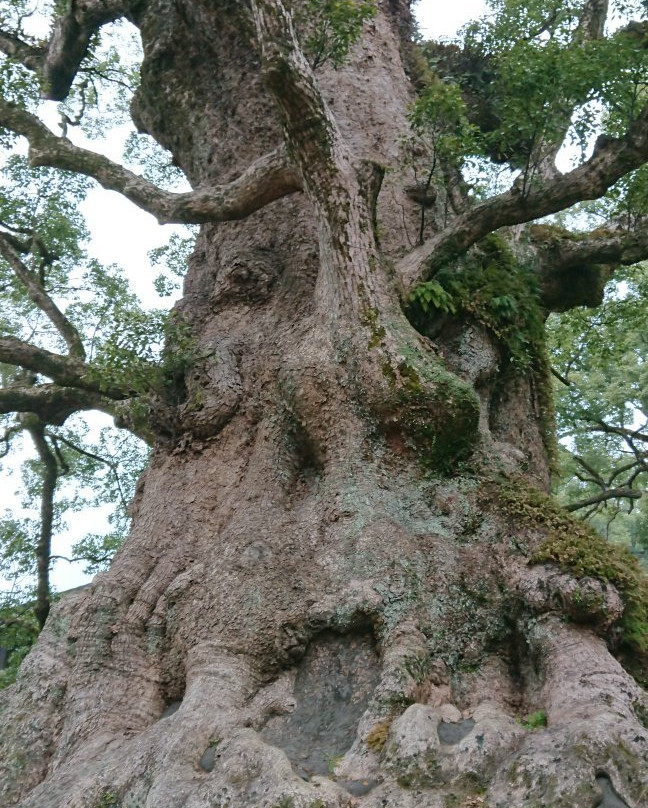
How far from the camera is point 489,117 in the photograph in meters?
8.05

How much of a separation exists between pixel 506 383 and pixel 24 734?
396cm

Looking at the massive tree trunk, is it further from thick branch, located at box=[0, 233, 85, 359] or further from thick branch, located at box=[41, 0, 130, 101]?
thick branch, located at box=[41, 0, 130, 101]

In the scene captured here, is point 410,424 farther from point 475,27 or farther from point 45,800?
point 475,27

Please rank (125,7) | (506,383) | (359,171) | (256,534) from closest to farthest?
(256,534) < (359,171) < (506,383) < (125,7)

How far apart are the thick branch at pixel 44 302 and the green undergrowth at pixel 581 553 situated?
4875mm

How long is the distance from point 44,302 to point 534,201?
5572mm

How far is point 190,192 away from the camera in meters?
5.54

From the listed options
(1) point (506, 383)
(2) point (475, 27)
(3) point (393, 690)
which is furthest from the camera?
(2) point (475, 27)

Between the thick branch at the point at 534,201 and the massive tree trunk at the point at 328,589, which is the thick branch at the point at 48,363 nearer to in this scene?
the massive tree trunk at the point at 328,589

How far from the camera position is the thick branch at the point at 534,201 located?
518cm

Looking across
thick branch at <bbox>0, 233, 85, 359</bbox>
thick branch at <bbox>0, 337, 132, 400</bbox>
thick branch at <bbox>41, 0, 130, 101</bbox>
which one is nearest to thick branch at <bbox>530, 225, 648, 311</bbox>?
thick branch at <bbox>0, 337, 132, 400</bbox>

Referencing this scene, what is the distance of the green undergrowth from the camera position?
142 inches

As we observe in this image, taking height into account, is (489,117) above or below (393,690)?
above

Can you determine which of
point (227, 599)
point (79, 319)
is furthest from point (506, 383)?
point (79, 319)
